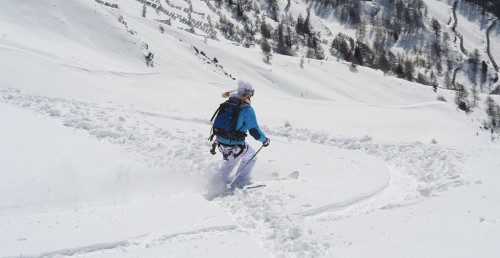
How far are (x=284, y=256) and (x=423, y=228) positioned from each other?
2126mm

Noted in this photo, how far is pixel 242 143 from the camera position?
693cm

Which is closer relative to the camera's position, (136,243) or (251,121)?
(136,243)

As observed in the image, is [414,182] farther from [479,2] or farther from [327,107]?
[479,2]

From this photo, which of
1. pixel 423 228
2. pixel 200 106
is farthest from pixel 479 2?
pixel 423 228

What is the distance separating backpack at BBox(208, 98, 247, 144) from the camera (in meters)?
6.59

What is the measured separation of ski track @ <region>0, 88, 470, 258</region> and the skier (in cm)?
63

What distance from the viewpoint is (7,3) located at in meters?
20.7

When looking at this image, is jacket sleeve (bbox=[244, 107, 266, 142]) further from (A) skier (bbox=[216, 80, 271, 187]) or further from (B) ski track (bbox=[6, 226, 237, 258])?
(B) ski track (bbox=[6, 226, 237, 258])

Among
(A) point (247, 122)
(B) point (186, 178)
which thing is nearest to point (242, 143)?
(A) point (247, 122)

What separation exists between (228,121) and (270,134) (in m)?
5.32

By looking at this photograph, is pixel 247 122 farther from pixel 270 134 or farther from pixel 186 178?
pixel 270 134

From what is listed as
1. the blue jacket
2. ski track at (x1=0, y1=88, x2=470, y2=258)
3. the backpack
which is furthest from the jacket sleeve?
ski track at (x1=0, y1=88, x2=470, y2=258)

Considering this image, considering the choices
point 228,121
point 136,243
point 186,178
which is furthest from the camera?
point 186,178

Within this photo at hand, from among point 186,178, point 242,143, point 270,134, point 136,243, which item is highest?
point 242,143
